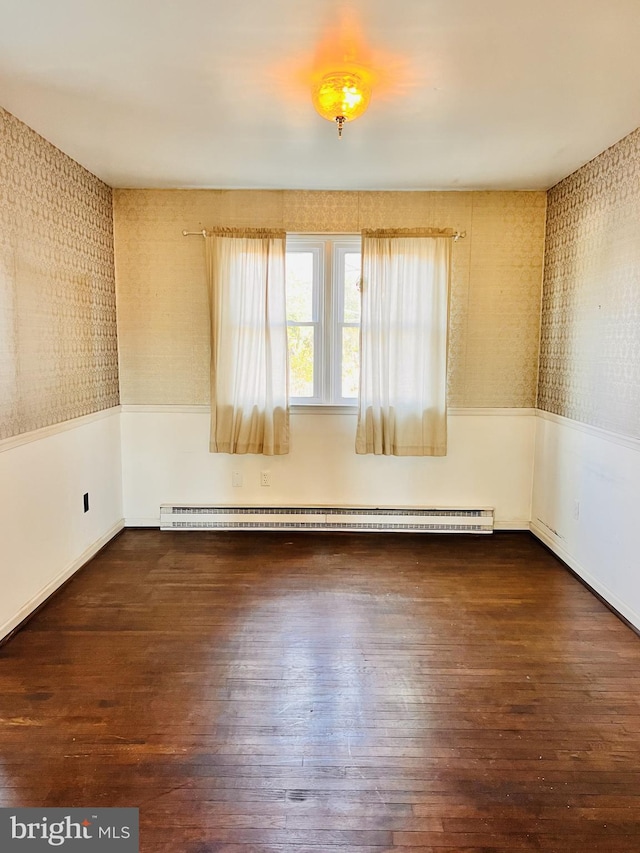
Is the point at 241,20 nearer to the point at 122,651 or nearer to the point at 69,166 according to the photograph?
the point at 69,166

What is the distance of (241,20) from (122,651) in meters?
2.71

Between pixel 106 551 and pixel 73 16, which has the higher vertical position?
pixel 73 16

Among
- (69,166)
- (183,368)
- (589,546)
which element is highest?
(69,166)

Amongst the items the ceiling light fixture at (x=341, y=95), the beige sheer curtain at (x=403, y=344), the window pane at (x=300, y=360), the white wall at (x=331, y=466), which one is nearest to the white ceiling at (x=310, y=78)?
the ceiling light fixture at (x=341, y=95)

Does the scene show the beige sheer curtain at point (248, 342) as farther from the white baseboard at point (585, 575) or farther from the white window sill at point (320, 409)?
the white baseboard at point (585, 575)

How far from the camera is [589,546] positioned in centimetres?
326

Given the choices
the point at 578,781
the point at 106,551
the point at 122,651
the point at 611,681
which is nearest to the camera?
the point at 578,781

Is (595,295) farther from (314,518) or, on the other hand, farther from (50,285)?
(50,285)

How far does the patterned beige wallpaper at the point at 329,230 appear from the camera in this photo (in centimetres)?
388

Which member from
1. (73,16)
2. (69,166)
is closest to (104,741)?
(73,16)

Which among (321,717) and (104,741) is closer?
(104,741)

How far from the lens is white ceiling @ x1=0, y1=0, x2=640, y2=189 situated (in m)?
1.82

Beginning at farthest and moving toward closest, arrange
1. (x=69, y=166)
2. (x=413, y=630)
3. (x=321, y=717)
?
(x=69, y=166), (x=413, y=630), (x=321, y=717)

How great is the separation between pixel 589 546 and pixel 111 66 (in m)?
3.60
